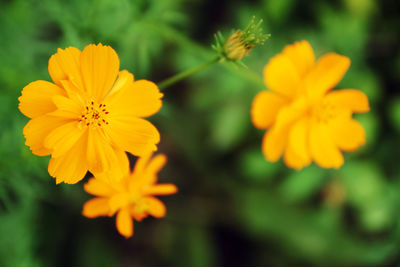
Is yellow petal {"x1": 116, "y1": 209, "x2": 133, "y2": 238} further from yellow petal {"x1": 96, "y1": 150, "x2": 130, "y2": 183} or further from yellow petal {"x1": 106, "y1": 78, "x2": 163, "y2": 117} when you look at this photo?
yellow petal {"x1": 106, "y1": 78, "x2": 163, "y2": 117}

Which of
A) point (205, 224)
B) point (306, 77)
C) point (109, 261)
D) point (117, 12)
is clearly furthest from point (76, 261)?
point (306, 77)

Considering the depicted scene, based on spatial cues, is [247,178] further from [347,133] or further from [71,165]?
[71,165]

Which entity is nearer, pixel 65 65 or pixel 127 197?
pixel 65 65

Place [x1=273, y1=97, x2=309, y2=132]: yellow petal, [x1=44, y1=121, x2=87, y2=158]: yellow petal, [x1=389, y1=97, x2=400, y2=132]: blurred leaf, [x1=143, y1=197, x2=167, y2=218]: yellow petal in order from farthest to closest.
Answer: [x1=389, y1=97, x2=400, y2=132]: blurred leaf
[x1=273, y1=97, x2=309, y2=132]: yellow petal
[x1=143, y1=197, x2=167, y2=218]: yellow petal
[x1=44, y1=121, x2=87, y2=158]: yellow petal

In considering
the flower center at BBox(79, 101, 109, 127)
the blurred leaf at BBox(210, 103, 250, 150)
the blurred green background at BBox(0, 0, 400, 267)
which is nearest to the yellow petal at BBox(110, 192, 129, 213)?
the flower center at BBox(79, 101, 109, 127)

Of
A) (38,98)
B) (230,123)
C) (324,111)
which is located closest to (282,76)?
(324,111)

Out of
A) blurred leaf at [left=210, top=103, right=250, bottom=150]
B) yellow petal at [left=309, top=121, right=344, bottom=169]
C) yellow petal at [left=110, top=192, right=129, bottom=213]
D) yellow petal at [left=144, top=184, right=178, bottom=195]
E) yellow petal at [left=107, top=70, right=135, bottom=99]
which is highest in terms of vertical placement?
blurred leaf at [left=210, top=103, right=250, bottom=150]
